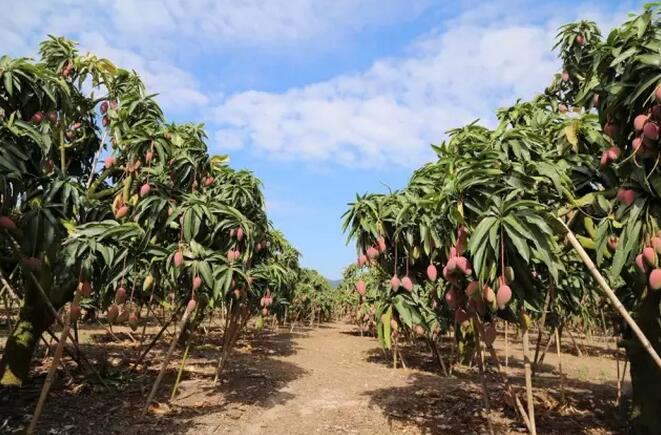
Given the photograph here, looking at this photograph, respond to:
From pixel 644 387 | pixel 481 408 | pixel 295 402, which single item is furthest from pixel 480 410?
pixel 295 402

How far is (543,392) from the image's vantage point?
652cm

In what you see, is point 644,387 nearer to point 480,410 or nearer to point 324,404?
point 480,410

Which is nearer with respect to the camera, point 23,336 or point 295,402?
point 23,336

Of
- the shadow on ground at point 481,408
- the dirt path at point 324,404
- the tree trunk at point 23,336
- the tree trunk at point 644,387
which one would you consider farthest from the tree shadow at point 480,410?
the tree trunk at point 23,336

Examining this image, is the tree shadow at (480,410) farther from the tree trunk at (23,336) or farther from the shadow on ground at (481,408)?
the tree trunk at (23,336)

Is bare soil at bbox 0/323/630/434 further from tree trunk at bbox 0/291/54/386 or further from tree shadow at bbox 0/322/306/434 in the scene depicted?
tree trunk at bbox 0/291/54/386

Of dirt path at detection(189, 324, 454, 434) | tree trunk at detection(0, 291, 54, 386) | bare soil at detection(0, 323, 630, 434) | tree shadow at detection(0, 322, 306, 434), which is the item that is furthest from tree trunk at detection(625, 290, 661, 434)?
tree trunk at detection(0, 291, 54, 386)

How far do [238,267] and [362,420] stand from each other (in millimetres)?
2542

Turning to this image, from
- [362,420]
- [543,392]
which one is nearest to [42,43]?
[362,420]

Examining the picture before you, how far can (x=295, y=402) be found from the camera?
6.34 m

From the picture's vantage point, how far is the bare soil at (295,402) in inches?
195

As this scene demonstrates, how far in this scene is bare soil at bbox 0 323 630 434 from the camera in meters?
4.96

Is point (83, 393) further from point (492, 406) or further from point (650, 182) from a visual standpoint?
point (650, 182)

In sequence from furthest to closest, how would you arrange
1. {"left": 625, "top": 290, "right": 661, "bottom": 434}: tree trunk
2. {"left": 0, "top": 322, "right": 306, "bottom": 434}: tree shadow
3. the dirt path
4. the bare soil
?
the dirt path
the bare soil
{"left": 0, "top": 322, "right": 306, "bottom": 434}: tree shadow
{"left": 625, "top": 290, "right": 661, "bottom": 434}: tree trunk
